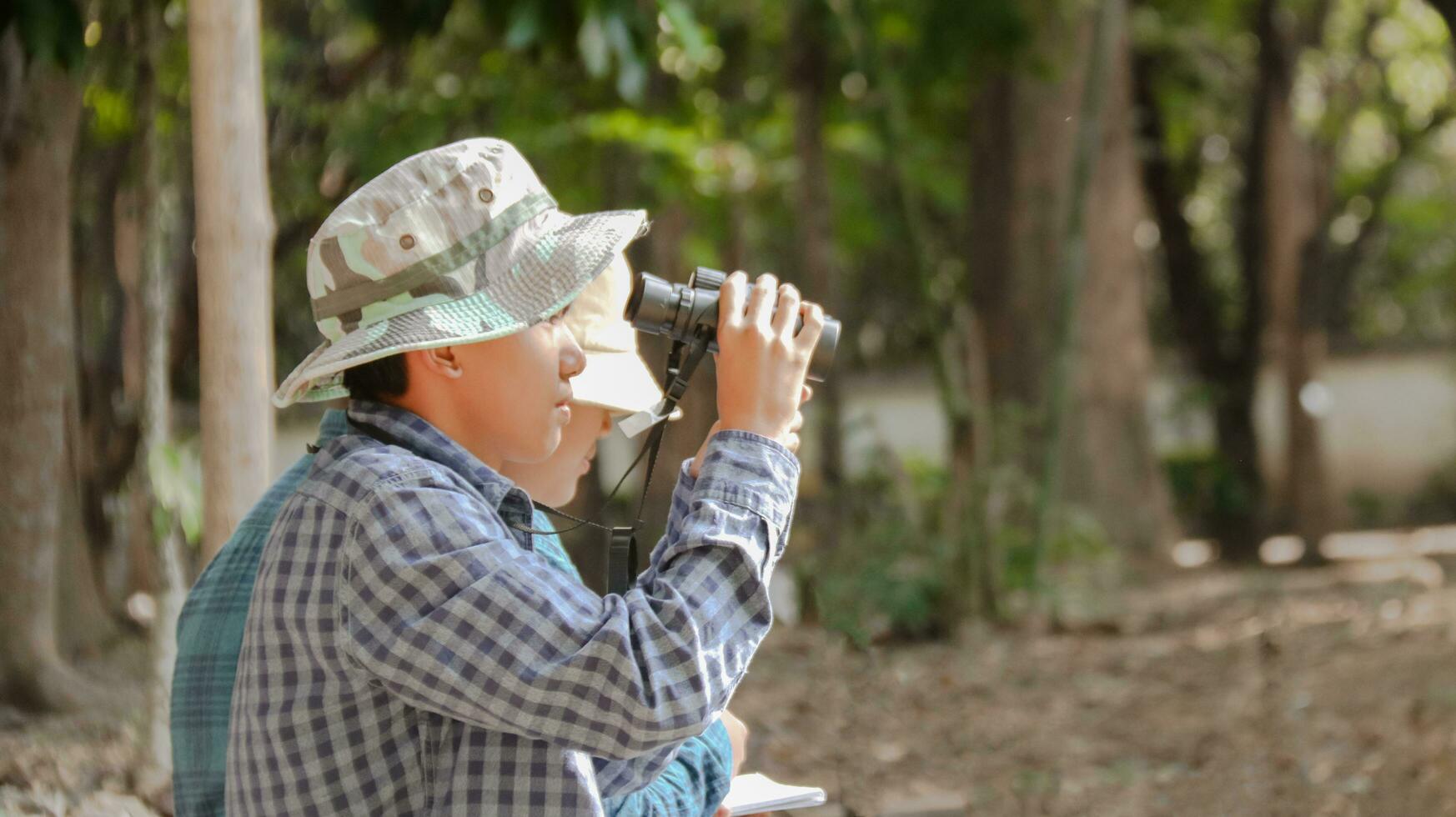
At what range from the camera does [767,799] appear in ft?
6.47

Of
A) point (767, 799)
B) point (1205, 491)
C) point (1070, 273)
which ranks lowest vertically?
point (1205, 491)

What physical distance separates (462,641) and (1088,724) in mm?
4251

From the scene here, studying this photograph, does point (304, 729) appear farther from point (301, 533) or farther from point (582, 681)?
point (582, 681)

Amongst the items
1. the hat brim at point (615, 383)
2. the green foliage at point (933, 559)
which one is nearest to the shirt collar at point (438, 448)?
the hat brim at point (615, 383)

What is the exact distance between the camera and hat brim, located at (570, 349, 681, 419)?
8.74ft

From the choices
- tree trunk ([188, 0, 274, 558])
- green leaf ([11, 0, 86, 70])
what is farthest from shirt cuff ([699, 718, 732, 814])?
green leaf ([11, 0, 86, 70])

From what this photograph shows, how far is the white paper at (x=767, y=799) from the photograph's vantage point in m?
1.94

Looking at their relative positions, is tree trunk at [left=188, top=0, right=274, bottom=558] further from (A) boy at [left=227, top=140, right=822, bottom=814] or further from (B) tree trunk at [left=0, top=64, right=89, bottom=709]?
(B) tree trunk at [left=0, top=64, right=89, bottom=709]

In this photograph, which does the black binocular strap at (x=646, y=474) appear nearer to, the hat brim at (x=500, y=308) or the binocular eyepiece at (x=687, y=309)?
the binocular eyepiece at (x=687, y=309)

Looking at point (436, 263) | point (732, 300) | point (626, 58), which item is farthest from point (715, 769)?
point (626, 58)

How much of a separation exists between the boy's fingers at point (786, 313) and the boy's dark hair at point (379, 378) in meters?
0.40

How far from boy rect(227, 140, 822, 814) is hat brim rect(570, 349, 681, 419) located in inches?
36.3

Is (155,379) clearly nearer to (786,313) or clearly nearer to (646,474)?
(646,474)

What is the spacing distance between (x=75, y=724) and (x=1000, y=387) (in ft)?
19.3
